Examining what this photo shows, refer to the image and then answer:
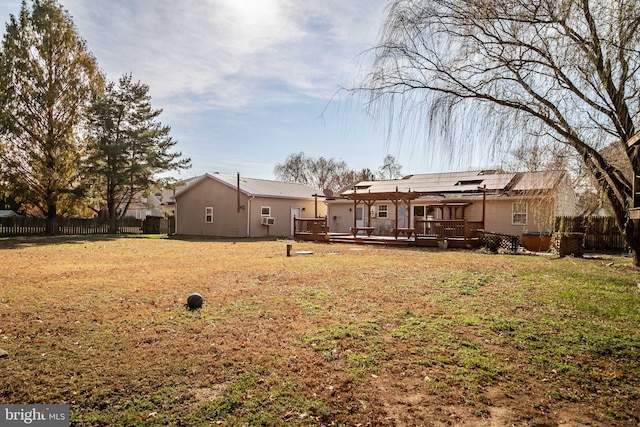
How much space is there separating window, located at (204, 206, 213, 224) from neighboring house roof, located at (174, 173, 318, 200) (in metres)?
2.08

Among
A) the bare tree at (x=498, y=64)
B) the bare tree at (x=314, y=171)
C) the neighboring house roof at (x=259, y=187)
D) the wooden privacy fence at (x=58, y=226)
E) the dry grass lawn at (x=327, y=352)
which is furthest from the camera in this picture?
the bare tree at (x=314, y=171)

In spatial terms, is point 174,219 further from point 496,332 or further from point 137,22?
point 496,332

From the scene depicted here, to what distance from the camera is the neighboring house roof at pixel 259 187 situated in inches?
969

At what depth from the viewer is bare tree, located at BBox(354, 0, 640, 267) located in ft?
14.4

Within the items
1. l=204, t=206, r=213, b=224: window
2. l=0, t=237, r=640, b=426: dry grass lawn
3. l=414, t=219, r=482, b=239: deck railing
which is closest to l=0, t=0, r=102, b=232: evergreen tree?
l=204, t=206, r=213, b=224: window

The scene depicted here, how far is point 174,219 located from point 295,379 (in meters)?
26.6

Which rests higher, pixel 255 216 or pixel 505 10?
pixel 505 10

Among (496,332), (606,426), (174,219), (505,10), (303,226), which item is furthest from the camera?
(174,219)

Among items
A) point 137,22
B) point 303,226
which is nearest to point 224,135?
point 303,226

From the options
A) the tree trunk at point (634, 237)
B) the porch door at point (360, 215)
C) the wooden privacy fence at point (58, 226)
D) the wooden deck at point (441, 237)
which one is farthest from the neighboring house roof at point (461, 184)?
the wooden privacy fence at point (58, 226)

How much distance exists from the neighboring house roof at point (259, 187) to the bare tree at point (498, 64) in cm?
1979

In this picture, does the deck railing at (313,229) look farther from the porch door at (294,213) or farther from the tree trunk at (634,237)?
the tree trunk at (634,237)

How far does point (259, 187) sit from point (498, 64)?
2225 cm

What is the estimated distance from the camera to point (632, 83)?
4488 millimetres
